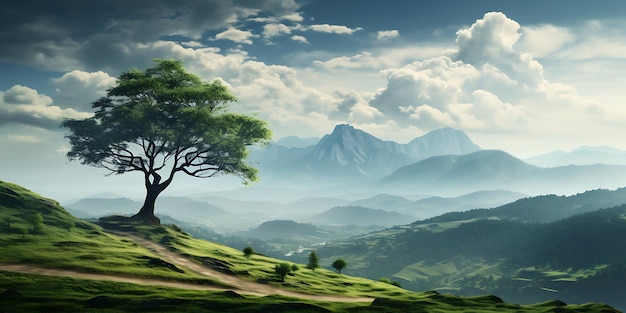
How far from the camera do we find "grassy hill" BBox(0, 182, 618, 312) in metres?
33.9

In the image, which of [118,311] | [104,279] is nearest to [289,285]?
[104,279]

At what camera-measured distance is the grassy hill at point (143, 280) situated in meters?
33.9

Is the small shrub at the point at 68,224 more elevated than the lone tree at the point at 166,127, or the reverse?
the lone tree at the point at 166,127

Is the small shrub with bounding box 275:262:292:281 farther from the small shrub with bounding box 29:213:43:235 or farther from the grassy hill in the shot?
the small shrub with bounding box 29:213:43:235

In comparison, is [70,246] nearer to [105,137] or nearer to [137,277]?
[137,277]

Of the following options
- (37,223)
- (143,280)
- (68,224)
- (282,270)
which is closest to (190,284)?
(143,280)

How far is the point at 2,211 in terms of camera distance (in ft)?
196

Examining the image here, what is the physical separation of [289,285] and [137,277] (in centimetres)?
1700

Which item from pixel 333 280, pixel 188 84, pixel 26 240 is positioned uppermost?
pixel 188 84

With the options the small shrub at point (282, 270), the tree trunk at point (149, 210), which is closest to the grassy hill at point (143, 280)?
the small shrub at point (282, 270)

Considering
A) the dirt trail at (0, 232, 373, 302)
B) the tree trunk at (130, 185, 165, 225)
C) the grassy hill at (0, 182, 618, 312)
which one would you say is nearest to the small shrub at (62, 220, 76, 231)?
the grassy hill at (0, 182, 618, 312)

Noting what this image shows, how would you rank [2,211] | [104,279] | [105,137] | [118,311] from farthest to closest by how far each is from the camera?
[105,137] → [2,211] → [104,279] → [118,311]

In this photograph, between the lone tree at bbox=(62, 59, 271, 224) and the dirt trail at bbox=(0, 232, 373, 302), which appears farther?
the lone tree at bbox=(62, 59, 271, 224)

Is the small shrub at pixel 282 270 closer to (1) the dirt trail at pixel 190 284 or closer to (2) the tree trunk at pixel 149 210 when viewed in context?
(1) the dirt trail at pixel 190 284
